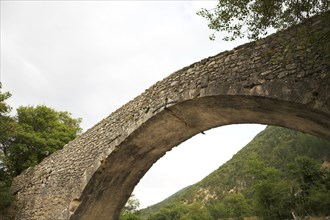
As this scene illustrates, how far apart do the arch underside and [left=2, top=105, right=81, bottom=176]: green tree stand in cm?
540

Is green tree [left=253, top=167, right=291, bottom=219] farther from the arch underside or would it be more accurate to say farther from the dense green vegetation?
the arch underside

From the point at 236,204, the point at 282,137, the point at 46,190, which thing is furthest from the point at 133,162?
the point at 282,137

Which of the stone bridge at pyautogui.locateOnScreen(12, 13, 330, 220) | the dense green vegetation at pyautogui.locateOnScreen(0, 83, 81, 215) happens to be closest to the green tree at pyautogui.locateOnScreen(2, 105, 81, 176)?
the dense green vegetation at pyautogui.locateOnScreen(0, 83, 81, 215)

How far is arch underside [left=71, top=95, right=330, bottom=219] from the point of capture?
5.75 m

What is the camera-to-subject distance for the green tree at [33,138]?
13094 mm

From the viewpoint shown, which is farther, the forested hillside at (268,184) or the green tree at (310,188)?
the forested hillside at (268,184)

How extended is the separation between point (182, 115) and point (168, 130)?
0.82m

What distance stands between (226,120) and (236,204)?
3791 cm

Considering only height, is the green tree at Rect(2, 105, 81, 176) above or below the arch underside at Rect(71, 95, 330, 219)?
above

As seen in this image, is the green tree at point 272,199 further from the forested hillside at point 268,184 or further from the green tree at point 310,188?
the green tree at point 310,188

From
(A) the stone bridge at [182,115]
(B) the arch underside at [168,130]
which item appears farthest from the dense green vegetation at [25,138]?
(B) the arch underside at [168,130]

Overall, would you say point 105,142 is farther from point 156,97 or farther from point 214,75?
point 214,75

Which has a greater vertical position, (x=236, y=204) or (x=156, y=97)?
(x=236, y=204)

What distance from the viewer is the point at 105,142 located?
27.9 feet
